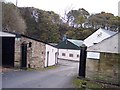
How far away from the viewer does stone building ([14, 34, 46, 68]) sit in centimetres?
2403

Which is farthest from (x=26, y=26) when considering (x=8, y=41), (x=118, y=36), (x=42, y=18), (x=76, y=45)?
(x=118, y=36)

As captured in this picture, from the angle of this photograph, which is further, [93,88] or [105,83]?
[105,83]

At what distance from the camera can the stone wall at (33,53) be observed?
78.7ft

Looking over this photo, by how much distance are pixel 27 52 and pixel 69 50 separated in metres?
25.7

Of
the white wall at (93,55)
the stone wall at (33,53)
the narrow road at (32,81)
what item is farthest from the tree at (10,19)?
the white wall at (93,55)

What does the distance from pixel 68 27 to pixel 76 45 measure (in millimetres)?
13475

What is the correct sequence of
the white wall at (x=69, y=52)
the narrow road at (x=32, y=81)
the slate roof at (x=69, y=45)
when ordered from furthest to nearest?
1. the slate roof at (x=69, y=45)
2. the white wall at (x=69, y=52)
3. the narrow road at (x=32, y=81)

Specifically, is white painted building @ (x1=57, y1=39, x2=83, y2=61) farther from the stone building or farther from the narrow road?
the narrow road

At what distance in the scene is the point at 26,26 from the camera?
5238 centimetres

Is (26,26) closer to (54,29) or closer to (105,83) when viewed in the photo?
(54,29)

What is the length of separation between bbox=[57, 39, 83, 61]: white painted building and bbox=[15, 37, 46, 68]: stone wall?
67.2 feet

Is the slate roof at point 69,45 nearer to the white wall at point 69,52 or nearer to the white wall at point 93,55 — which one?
the white wall at point 69,52

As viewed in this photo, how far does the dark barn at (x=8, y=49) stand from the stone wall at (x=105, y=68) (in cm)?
829

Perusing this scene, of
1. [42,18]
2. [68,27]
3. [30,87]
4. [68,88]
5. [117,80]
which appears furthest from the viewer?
[68,27]
